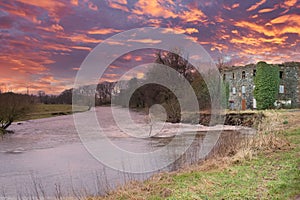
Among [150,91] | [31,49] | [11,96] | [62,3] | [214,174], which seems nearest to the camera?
[214,174]

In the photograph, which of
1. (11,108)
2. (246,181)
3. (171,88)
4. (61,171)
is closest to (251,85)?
(171,88)

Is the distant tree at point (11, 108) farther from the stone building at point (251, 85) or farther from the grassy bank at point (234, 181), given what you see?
the stone building at point (251, 85)

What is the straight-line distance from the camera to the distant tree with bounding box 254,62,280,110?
2961cm

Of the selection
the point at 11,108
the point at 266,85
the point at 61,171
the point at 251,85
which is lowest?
the point at 61,171

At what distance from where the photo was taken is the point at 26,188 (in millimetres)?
7297

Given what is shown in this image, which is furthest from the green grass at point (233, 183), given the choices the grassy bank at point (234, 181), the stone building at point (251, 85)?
the stone building at point (251, 85)

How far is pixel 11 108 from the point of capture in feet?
73.9

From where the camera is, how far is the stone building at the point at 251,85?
101 feet

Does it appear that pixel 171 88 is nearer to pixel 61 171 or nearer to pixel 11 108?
pixel 11 108

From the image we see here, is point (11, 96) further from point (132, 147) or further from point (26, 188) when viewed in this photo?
point (26, 188)

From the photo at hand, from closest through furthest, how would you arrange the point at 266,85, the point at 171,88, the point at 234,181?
the point at 234,181
the point at 266,85
the point at 171,88

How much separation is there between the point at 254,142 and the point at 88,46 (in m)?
14.7

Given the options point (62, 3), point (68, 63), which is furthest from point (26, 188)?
point (68, 63)

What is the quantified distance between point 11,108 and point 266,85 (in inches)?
1017
